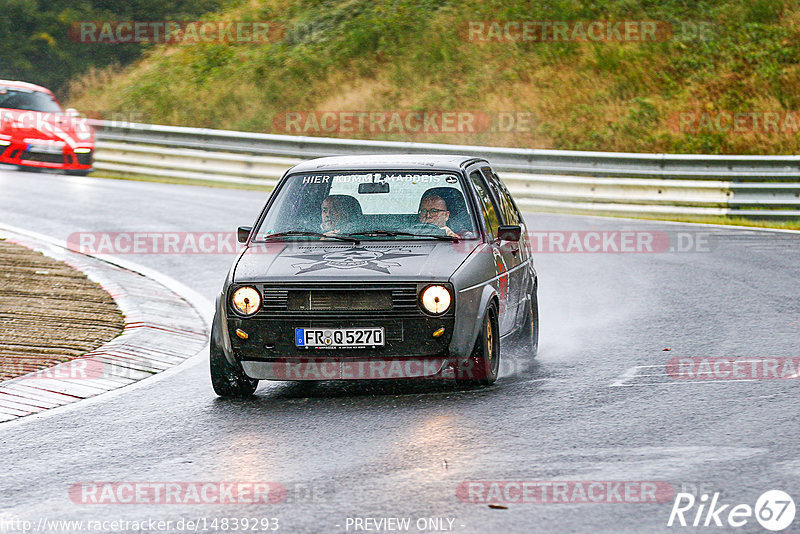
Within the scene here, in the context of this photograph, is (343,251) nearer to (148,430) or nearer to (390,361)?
(390,361)

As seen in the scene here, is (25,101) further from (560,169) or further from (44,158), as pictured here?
(560,169)

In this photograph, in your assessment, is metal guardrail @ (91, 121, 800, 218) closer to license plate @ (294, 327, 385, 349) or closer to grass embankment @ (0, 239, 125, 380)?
grass embankment @ (0, 239, 125, 380)

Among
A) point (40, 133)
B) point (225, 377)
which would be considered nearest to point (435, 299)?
point (225, 377)

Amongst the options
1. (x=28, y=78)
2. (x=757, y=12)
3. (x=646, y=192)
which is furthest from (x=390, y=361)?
(x=28, y=78)

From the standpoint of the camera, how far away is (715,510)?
5195mm

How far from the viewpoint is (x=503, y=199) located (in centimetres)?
1013

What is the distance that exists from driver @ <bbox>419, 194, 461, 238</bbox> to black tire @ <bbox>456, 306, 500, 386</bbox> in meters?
0.82

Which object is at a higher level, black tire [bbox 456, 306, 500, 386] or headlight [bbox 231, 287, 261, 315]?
headlight [bbox 231, 287, 261, 315]

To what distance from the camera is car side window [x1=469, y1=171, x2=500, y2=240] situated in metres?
9.11

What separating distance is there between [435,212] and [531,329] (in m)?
1.52

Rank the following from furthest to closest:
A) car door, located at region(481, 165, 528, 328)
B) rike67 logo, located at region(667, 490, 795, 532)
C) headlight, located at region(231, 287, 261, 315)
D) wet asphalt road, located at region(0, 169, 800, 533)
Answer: car door, located at region(481, 165, 528, 328) < headlight, located at region(231, 287, 261, 315) < wet asphalt road, located at region(0, 169, 800, 533) < rike67 logo, located at region(667, 490, 795, 532)

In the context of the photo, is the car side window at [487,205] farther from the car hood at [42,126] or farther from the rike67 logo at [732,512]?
the car hood at [42,126]

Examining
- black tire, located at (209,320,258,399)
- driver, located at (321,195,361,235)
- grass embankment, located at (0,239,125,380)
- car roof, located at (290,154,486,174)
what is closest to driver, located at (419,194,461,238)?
car roof, located at (290,154,486,174)

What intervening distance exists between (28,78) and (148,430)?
32838 mm
